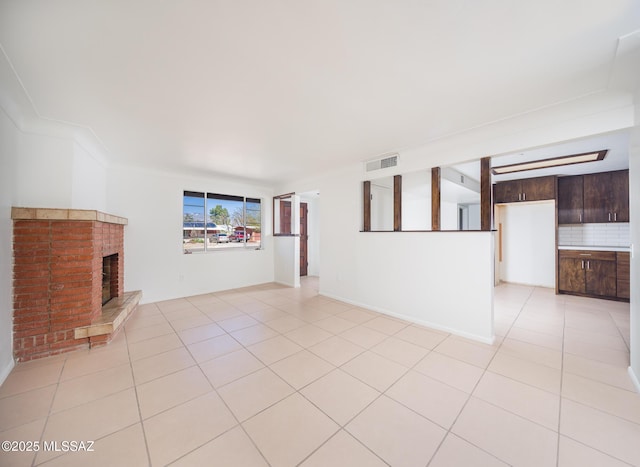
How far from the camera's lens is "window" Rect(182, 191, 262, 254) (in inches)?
197

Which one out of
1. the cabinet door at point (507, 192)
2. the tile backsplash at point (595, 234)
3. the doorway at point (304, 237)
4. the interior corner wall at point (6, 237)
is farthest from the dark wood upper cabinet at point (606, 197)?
the interior corner wall at point (6, 237)

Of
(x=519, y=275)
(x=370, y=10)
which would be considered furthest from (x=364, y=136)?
(x=519, y=275)

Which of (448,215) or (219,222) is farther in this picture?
(448,215)

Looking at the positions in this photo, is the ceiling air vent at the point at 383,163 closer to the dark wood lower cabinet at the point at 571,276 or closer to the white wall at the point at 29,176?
the white wall at the point at 29,176

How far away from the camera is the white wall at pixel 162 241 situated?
423 centimetres

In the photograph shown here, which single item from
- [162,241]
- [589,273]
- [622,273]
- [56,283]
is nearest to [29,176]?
[56,283]

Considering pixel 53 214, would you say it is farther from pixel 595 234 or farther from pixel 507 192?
pixel 595 234

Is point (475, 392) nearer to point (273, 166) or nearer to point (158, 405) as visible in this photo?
point (158, 405)

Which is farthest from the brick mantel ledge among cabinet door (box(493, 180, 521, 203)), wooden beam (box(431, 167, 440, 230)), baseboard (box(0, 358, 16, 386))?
cabinet door (box(493, 180, 521, 203))

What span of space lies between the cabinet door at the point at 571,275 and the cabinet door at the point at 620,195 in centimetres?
111

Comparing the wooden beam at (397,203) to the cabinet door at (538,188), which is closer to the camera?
the wooden beam at (397,203)

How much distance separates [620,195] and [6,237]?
9143 millimetres

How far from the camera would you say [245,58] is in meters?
1.69

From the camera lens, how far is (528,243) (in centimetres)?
577
